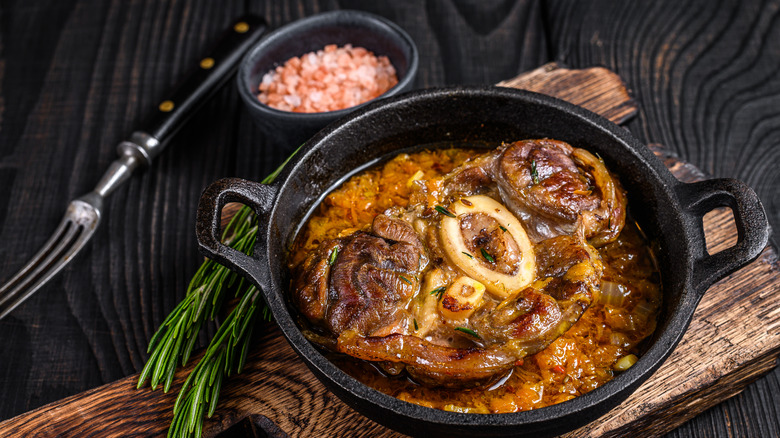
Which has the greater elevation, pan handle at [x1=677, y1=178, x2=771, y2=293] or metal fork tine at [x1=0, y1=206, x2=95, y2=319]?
pan handle at [x1=677, y1=178, x2=771, y2=293]

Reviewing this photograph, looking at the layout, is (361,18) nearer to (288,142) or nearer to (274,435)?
(288,142)

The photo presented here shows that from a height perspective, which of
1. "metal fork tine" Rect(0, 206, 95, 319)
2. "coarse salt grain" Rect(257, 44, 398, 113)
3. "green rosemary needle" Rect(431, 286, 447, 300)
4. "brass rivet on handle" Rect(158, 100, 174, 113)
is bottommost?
"metal fork tine" Rect(0, 206, 95, 319)

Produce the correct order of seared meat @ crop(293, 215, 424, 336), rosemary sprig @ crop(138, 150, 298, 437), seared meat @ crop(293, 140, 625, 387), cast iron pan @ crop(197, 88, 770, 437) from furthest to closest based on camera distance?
rosemary sprig @ crop(138, 150, 298, 437) < seared meat @ crop(293, 215, 424, 336) < seared meat @ crop(293, 140, 625, 387) < cast iron pan @ crop(197, 88, 770, 437)

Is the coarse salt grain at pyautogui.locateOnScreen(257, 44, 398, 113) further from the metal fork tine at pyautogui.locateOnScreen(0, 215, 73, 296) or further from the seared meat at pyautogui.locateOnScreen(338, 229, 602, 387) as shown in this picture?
the seared meat at pyautogui.locateOnScreen(338, 229, 602, 387)

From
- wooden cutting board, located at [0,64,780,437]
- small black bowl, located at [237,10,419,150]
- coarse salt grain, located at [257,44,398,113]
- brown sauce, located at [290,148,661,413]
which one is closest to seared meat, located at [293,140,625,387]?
brown sauce, located at [290,148,661,413]

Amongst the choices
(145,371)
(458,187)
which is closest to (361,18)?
(458,187)

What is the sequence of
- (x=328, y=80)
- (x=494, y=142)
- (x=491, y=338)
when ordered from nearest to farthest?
(x=491, y=338) → (x=494, y=142) → (x=328, y=80)

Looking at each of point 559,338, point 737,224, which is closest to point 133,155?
point 559,338

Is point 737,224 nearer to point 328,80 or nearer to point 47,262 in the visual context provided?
point 328,80
